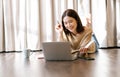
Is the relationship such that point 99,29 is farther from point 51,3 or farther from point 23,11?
point 23,11

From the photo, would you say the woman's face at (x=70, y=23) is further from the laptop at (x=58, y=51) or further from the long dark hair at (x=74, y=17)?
the laptop at (x=58, y=51)

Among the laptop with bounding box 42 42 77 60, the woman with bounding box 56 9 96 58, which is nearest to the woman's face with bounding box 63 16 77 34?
the woman with bounding box 56 9 96 58

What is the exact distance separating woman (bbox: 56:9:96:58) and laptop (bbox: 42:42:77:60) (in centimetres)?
35

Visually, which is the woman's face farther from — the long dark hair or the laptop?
the laptop

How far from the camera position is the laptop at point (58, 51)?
63.2 inches

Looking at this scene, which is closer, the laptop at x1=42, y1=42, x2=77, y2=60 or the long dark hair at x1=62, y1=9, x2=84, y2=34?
the laptop at x1=42, y1=42, x2=77, y2=60

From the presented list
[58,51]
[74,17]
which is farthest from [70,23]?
[58,51]

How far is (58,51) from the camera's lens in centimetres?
163

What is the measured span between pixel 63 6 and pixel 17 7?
743mm

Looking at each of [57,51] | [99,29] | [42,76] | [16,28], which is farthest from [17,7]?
[42,76]

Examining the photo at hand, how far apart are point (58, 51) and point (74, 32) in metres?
0.48

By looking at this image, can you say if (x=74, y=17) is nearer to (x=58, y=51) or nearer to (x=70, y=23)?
(x=70, y=23)

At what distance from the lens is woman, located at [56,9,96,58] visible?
1.99 meters

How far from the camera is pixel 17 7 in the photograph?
363cm
